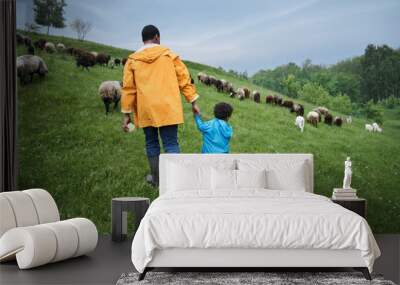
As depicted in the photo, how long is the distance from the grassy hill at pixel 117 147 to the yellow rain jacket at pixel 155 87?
0.16 metres

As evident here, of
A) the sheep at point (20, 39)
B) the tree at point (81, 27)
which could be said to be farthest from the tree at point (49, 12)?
the sheep at point (20, 39)

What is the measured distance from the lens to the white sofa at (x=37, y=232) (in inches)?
227

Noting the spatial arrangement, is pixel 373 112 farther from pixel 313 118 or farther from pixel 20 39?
pixel 20 39

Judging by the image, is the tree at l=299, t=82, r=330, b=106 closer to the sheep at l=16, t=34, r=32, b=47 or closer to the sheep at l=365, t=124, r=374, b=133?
the sheep at l=365, t=124, r=374, b=133

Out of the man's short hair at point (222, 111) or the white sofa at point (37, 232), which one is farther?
the man's short hair at point (222, 111)

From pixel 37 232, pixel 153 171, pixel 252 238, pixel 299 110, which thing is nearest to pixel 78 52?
pixel 153 171

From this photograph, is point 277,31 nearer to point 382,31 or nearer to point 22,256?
point 382,31

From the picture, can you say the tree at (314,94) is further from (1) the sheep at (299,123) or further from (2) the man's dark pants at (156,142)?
(2) the man's dark pants at (156,142)

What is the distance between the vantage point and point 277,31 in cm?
832

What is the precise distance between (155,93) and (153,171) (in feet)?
2.97

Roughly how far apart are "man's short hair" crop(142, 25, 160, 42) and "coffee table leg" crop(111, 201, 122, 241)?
203 cm

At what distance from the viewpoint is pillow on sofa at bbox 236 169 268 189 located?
698 cm

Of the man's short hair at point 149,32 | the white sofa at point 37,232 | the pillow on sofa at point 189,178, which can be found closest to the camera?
the white sofa at point 37,232

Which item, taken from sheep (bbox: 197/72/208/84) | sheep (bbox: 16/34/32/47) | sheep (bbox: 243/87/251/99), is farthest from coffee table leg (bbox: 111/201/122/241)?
Answer: sheep (bbox: 16/34/32/47)
